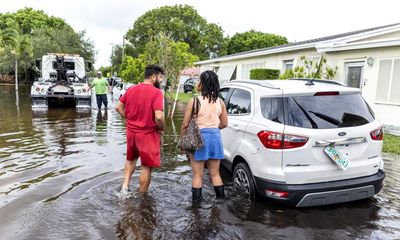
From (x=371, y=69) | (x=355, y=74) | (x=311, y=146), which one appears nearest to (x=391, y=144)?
(x=371, y=69)

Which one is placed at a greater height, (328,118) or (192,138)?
(328,118)

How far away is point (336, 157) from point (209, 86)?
5.89 ft

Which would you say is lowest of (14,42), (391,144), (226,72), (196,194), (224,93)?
(196,194)

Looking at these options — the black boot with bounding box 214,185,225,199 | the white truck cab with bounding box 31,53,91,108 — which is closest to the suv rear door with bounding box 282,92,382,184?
the black boot with bounding box 214,185,225,199

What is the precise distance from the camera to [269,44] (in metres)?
50.0

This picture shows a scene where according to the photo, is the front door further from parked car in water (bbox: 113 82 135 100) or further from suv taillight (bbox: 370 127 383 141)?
parked car in water (bbox: 113 82 135 100)

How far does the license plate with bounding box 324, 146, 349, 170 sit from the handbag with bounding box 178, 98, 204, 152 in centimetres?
155

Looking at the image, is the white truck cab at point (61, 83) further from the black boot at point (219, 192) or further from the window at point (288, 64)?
the black boot at point (219, 192)

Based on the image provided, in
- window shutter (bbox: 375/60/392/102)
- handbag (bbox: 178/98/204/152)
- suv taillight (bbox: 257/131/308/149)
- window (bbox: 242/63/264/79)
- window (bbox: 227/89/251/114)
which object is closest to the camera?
suv taillight (bbox: 257/131/308/149)

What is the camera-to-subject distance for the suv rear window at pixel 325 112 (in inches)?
167

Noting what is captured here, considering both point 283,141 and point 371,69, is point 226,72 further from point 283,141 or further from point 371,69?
point 283,141

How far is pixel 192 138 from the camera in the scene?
4566 millimetres

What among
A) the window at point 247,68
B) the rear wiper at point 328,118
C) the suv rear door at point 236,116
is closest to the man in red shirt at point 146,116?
the suv rear door at point 236,116

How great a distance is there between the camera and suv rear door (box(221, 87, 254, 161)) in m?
4.95
